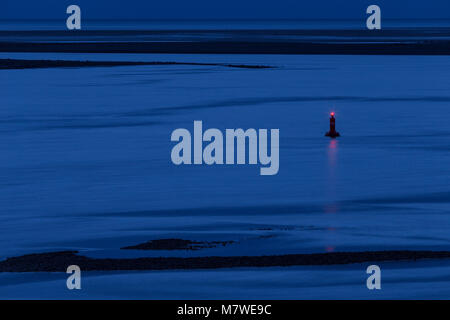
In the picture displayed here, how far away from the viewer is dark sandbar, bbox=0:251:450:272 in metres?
14.3

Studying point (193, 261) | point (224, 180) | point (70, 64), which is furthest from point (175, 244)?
point (70, 64)

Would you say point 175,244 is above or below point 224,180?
below

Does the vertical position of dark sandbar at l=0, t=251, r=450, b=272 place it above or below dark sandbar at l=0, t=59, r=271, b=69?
below

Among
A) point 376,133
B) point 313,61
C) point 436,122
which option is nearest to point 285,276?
point 376,133

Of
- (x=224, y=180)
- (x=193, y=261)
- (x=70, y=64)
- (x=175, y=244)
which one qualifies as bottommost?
(x=193, y=261)

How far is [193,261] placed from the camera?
14.7 meters

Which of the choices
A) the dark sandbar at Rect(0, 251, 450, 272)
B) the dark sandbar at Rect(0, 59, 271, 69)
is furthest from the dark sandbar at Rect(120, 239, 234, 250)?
the dark sandbar at Rect(0, 59, 271, 69)

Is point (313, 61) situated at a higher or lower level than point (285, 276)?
higher

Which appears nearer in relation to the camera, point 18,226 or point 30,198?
point 18,226

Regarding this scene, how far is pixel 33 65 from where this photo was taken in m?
70.1

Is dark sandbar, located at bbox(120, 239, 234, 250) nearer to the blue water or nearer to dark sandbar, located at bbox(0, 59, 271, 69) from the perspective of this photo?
the blue water

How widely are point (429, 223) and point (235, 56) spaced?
224 ft

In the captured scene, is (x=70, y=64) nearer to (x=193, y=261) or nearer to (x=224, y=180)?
(x=224, y=180)

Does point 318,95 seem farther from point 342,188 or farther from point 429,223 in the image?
point 429,223
